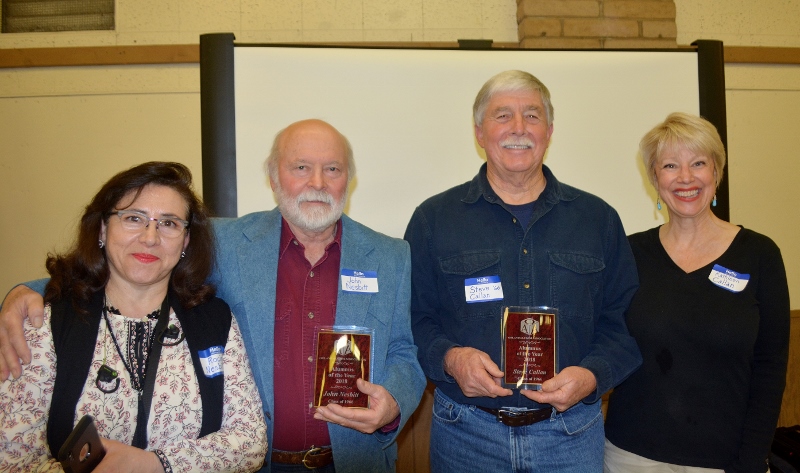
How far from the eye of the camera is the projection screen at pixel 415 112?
4.17m

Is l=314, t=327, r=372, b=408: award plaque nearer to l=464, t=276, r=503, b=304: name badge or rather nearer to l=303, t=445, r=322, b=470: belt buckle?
l=303, t=445, r=322, b=470: belt buckle

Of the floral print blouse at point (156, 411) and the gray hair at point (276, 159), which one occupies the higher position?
the gray hair at point (276, 159)

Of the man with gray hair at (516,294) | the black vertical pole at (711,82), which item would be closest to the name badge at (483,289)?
the man with gray hair at (516,294)

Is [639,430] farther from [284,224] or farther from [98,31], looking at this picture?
[98,31]

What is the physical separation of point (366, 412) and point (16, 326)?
123 centimetres

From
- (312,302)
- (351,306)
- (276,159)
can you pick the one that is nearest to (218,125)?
(276,159)

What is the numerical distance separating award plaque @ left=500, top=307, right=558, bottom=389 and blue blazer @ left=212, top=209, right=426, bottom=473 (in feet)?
1.48

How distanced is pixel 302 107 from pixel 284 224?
1.79 m

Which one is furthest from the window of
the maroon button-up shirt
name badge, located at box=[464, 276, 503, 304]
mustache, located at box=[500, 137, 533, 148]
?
name badge, located at box=[464, 276, 503, 304]

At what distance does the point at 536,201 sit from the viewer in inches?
109

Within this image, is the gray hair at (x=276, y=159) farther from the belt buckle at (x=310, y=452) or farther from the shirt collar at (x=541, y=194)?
the belt buckle at (x=310, y=452)

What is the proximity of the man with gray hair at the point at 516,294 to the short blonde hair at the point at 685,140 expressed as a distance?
0.45 metres

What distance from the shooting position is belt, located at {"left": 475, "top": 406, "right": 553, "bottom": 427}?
8.02ft

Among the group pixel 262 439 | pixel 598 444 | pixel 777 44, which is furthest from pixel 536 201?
pixel 777 44
